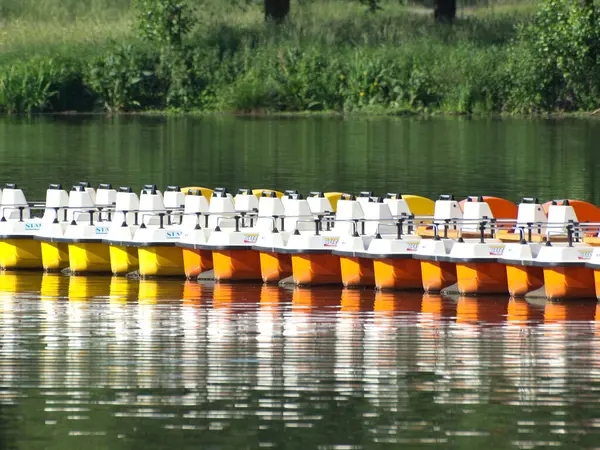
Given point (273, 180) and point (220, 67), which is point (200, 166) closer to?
point (273, 180)

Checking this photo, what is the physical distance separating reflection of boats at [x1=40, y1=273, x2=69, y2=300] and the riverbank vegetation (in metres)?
38.6

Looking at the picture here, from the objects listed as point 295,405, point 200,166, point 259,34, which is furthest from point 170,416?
point 259,34

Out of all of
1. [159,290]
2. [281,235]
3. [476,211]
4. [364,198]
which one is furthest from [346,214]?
[159,290]

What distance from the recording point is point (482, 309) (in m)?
24.1

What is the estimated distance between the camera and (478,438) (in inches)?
664

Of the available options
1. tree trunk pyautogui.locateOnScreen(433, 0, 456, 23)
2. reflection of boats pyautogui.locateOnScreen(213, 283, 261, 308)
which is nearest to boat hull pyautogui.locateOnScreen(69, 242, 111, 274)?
reflection of boats pyautogui.locateOnScreen(213, 283, 261, 308)

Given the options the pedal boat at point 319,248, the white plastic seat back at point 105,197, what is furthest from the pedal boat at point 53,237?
the pedal boat at point 319,248

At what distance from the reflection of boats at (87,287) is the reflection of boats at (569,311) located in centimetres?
613

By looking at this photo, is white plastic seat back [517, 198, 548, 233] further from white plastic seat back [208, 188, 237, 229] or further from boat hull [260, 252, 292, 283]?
white plastic seat back [208, 188, 237, 229]

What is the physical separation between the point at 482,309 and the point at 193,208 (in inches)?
222

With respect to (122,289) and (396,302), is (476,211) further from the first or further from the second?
(122,289)

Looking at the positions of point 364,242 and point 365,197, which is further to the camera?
point 365,197

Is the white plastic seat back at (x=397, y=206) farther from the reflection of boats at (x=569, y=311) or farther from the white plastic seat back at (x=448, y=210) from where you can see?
the reflection of boats at (x=569, y=311)

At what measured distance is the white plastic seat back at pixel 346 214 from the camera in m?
26.2
